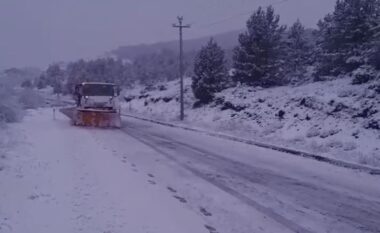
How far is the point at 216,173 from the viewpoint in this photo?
12.8 meters

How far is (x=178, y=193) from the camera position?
33.2ft

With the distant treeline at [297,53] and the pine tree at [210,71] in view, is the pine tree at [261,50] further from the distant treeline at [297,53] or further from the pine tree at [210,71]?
the pine tree at [210,71]

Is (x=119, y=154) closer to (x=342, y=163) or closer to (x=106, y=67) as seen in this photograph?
(x=342, y=163)

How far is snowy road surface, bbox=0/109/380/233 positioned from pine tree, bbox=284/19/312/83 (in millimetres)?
21872

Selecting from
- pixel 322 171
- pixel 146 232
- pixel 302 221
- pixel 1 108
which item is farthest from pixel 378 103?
pixel 1 108

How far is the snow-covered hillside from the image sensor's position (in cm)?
1802

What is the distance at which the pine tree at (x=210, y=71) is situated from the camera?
38.6 m

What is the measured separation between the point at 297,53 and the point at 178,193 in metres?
34.7

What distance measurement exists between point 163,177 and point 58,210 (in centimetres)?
401

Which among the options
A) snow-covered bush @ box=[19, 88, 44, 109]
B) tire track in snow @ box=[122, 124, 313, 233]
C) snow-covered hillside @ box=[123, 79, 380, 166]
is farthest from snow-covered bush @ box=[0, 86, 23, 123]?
snow-covered bush @ box=[19, 88, 44, 109]

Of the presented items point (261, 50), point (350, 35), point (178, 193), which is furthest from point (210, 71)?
point (178, 193)

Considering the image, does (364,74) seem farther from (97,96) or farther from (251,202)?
(251,202)

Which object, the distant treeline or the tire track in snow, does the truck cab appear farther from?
the tire track in snow

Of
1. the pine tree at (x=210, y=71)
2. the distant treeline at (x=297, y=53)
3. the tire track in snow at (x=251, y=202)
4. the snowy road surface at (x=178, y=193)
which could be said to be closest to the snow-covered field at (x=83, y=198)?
the snowy road surface at (x=178, y=193)
